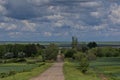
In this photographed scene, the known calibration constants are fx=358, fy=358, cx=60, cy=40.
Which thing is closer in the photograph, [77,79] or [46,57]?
[77,79]

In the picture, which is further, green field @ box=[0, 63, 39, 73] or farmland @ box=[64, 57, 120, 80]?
green field @ box=[0, 63, 39, 73]

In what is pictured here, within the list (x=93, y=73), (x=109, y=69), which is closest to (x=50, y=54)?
(x=109, y=69)

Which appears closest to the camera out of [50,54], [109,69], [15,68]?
[109,69]

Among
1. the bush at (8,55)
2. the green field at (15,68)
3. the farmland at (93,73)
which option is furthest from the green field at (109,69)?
the bush at (8,55)

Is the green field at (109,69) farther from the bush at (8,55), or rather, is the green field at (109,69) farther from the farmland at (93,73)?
the bush at (8,55)

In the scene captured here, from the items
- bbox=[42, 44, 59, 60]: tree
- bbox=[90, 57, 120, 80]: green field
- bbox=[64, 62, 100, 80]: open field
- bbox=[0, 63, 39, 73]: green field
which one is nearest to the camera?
bbox=[64, 62, 100, 80]: open field

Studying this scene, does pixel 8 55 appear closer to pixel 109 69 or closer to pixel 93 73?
pixel 109 69

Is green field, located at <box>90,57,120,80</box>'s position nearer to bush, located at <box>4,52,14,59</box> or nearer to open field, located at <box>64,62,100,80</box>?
open field, located at <box>64,62,100,80</box>

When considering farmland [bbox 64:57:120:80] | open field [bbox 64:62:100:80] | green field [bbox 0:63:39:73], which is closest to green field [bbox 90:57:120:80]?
farmland [bbox 64:57:120:80]

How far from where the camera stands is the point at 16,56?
19825 centimetres

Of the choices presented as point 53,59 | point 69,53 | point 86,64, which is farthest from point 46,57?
point 86,64

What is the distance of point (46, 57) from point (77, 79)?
127 meters

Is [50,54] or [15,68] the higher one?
[50,54]

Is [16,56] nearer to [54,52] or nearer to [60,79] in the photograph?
[54,52]
